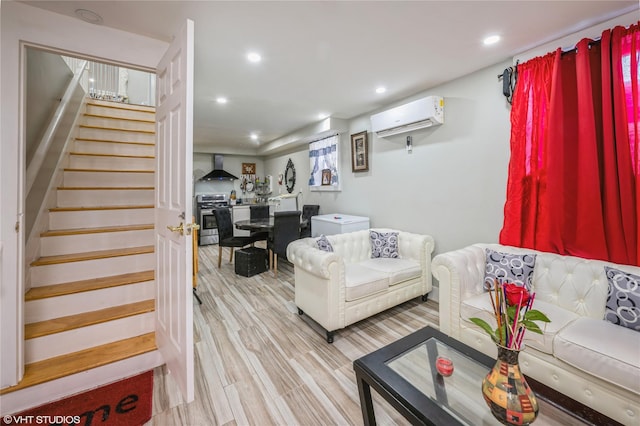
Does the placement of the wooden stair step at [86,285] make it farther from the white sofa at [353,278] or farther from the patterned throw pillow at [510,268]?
the patterned throw pillow at [510,268]

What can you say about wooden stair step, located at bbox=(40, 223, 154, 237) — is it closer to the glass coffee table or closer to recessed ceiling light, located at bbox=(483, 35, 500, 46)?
the glass coffee table

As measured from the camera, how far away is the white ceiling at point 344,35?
5.53 ft

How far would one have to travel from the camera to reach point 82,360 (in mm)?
1704

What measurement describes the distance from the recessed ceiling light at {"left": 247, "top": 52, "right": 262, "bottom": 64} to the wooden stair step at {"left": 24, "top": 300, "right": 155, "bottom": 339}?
2267mm

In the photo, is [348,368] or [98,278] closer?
[348,368]

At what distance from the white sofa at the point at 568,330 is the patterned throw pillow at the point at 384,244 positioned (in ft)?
2.91

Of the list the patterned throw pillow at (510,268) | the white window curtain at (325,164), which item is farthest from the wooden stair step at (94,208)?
the patterned throw pillow at (510,268)

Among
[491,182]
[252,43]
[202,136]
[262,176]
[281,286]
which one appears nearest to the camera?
[252,43]

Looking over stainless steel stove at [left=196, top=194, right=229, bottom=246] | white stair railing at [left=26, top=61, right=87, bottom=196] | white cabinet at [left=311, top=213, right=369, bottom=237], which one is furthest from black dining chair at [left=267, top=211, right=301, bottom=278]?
stainless steel stove at [left=196, top=194, right=229, bottom=246]

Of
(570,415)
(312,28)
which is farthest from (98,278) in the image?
(570,415)

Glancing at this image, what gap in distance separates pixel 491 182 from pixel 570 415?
1848mm

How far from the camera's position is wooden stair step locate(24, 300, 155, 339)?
5.57 ft

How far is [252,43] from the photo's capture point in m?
2.09

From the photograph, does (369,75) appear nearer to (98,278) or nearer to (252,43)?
(252,43)
